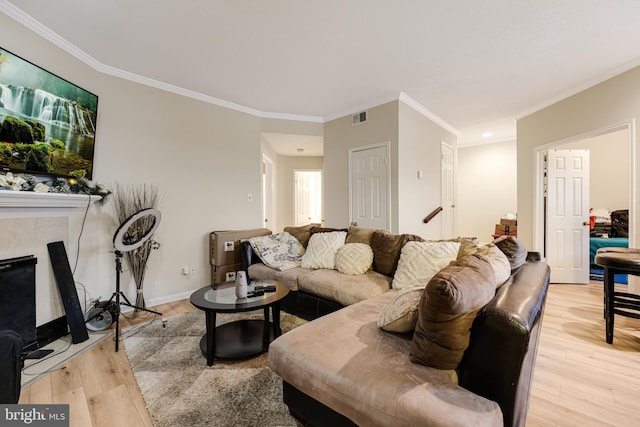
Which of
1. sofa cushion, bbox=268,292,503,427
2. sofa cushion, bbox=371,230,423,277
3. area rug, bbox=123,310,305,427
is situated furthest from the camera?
sofa cushion, bbox=371,230,423,277

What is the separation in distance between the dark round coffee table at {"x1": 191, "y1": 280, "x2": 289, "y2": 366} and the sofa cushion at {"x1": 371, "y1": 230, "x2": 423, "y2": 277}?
0.98m

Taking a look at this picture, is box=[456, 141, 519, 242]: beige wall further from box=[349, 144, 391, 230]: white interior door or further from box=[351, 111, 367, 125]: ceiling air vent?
box=[351, 111, 367, 125]: ceiling air vent

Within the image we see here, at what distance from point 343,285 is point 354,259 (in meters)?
0.39

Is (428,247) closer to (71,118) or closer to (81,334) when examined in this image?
(81,334)

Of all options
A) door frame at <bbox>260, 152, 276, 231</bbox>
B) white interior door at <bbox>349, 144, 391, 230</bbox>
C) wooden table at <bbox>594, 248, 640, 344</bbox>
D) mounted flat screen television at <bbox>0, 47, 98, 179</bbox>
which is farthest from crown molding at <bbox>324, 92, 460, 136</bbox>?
mounted flat screen television at <bbox>0, 47, 98, 179</bbox>

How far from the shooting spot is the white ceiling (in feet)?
6.67

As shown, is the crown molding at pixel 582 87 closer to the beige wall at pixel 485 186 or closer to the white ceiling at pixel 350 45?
the white ceiling at pixel 350 45

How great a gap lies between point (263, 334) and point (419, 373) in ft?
5.07

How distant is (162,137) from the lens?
10.6ft

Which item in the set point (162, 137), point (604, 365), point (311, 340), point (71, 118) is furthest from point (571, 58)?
point (71, 118)

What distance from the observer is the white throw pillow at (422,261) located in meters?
2.13

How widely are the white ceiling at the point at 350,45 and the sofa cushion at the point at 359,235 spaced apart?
1.78m

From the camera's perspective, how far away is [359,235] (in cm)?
291

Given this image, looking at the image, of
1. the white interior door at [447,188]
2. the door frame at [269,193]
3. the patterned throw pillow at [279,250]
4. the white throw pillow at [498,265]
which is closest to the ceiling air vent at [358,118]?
the white interior door at [447,188]
